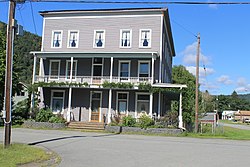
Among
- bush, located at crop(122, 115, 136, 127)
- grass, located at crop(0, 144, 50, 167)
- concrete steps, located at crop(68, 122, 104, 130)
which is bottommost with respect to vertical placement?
concrete steps, located at crop(68, 122, 104, 130)

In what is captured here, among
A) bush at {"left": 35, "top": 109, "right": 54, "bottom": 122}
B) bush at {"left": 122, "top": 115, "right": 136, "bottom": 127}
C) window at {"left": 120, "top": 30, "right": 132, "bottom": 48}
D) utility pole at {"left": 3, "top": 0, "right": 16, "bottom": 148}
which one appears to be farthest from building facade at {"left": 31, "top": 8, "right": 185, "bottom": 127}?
utility pole at {"left": 3, "top": 0, "right": 16, "bottom": 148}

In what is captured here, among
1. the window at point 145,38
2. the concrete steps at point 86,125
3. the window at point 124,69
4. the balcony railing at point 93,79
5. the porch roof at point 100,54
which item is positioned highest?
the window at point 145,38

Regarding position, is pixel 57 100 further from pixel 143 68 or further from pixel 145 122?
pixel 145 122

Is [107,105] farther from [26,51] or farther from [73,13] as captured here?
[26,51]

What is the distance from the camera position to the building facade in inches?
1097

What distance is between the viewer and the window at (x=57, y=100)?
30062 mm

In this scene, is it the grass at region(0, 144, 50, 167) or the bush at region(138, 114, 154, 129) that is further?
the bush at region(138, 114, 154, 129)

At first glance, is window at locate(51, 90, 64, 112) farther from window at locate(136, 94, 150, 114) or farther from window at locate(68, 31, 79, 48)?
window at locate(136, 94, 150, 114)

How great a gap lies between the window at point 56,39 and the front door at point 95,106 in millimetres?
6248

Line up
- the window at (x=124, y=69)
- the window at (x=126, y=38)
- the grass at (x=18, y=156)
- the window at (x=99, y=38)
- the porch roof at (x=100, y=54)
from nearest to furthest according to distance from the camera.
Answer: the grass at (x=18, y=156)
the porch roof at (x=100, y=54)
the window at (x=124, y=69)
the window at (x=126, y=38)
the window at (x=99, y=38)

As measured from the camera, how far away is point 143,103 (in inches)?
1119

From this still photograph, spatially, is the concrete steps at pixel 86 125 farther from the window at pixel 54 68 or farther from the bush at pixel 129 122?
the window at pixel 54 68

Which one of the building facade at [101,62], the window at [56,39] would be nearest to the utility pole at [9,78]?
the building facade at [101,62]

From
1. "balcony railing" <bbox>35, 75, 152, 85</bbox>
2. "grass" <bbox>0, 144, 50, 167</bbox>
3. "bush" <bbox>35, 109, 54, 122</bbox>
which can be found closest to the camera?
"grass" <bbox>0, 144, 50, 167</bbox>
